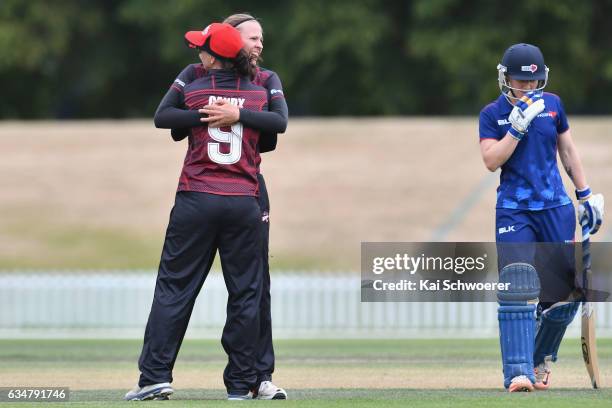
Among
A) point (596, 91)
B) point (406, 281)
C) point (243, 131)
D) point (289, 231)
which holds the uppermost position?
point (596, 91)

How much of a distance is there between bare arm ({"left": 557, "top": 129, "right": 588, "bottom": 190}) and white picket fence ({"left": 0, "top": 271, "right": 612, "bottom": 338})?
10619 mm

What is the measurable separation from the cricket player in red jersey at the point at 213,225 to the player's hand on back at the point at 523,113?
1364 mm

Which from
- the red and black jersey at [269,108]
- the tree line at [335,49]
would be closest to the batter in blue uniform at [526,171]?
the red and black jersey at [269,108]

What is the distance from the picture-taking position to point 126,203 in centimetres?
2473

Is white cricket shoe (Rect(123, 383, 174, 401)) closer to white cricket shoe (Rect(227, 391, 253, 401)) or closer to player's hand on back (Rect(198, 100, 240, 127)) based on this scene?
white cricket shoe (Rect(227, 391, 253, 401))

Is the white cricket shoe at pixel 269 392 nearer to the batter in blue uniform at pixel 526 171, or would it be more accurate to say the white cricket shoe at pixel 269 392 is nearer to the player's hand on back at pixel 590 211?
the batter in blue uniform at pixel 526 171

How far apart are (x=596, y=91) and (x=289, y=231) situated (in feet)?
28.8

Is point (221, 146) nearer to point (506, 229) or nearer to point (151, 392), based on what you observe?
point (151, 392)

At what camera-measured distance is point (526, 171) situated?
7.61 m

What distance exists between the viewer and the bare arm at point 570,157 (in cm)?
779

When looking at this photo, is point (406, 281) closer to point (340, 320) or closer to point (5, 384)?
point (5, 384)

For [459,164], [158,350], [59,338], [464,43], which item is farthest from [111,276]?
[158,350]

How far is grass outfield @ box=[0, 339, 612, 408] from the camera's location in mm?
6969

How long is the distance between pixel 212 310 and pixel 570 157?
11.6 meters
